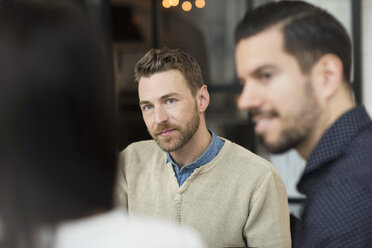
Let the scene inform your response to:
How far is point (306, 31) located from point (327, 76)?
0.09 metres

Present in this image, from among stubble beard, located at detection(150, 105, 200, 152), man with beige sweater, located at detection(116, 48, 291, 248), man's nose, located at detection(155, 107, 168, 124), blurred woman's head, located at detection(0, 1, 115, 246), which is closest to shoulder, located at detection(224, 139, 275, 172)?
man with beige sweater, located at detection(116, 48, 291, 248)

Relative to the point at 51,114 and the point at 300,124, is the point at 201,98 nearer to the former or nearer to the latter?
the point at 300,124

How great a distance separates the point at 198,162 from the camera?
173 centimetres

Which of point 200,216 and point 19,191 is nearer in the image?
point 19,191

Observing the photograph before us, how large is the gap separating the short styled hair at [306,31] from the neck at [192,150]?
0.83 meters

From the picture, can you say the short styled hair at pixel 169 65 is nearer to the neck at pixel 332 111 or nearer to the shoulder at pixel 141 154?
the shoulder at pixel 141 154

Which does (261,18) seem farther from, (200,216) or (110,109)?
(200,216)

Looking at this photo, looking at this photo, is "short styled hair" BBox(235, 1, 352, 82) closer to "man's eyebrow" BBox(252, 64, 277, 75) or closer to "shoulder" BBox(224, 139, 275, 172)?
"man's eyebrow" BBox(252, 64, 277, 75)

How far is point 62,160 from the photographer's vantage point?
2.28 ft

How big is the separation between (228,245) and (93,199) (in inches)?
38.0

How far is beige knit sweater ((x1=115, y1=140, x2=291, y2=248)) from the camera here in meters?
1.61

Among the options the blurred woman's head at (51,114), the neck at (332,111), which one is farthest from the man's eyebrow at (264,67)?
the blurred woman's head at (51,114)

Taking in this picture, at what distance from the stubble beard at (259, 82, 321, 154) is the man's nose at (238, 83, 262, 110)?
0.20 feet

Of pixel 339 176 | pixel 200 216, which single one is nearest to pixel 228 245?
pixel 200 216
